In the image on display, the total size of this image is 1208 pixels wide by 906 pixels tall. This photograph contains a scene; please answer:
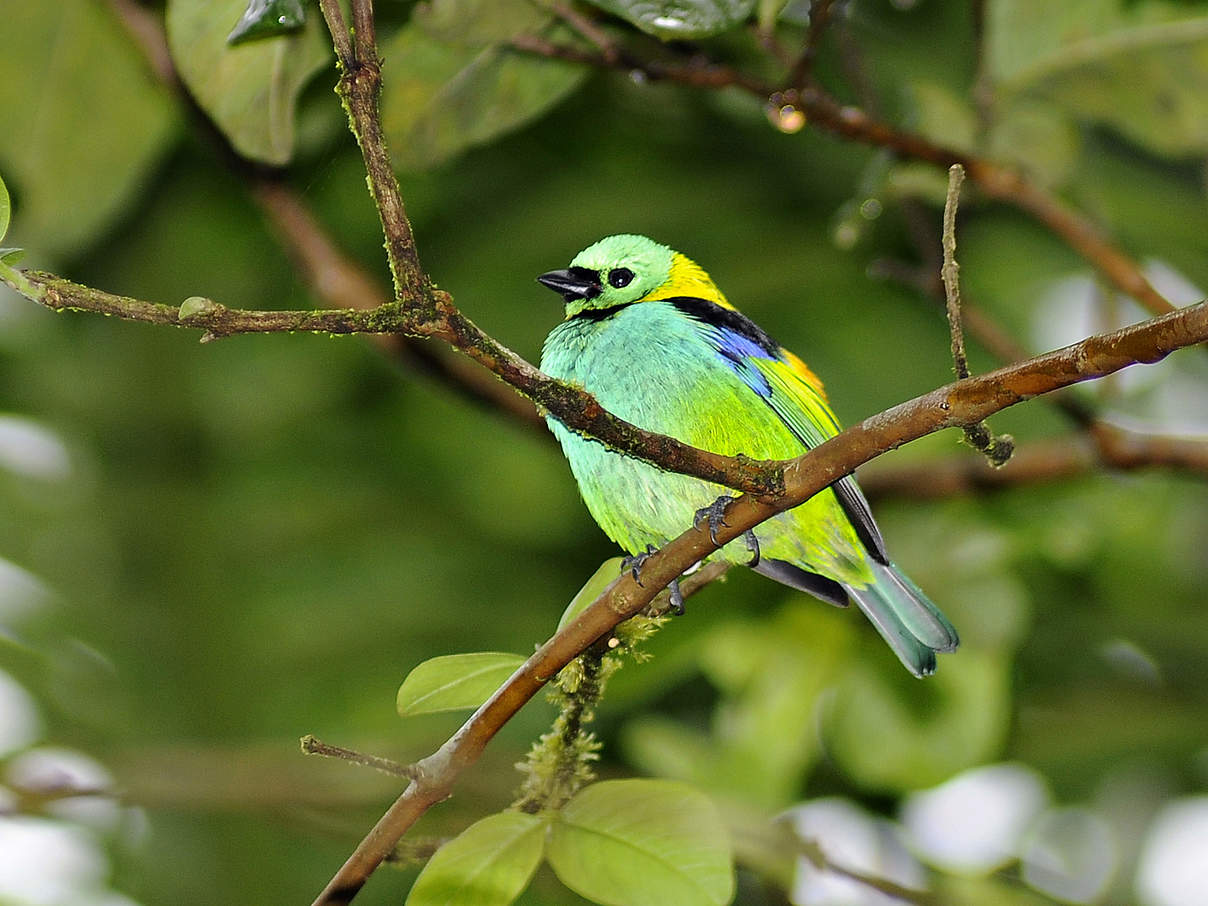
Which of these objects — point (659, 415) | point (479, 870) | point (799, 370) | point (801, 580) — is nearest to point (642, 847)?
point (479, 870)

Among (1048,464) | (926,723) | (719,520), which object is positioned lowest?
(719,520)

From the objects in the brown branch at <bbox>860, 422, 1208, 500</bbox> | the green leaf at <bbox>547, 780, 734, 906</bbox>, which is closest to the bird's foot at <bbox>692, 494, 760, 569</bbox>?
the green leaf at <bbox>547, 780, 734, 906</bbox>

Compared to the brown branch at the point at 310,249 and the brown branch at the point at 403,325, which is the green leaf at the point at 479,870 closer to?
the brown branch at the point at 403,325

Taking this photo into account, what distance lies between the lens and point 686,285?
9.41 feet

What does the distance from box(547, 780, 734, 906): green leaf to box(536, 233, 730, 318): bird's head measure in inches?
42.3

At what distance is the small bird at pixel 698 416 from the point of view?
2473 millimetres

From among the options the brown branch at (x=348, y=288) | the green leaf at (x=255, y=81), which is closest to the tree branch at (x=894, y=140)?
the green leaf at (x=255, y=81)

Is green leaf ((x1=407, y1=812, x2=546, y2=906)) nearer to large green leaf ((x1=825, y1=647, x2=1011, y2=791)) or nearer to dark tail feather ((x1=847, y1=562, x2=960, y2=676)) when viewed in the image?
dark tail feather ((x1=847, y1=562, x2=960, y2=676))

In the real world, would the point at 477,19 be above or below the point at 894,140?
below

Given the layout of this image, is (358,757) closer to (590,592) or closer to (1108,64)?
(590,592)

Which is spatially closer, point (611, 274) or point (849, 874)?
point (849, 874)

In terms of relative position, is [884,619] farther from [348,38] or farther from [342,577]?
[342,577]

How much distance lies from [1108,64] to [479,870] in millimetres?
2856

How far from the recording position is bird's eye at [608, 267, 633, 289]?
275cm
